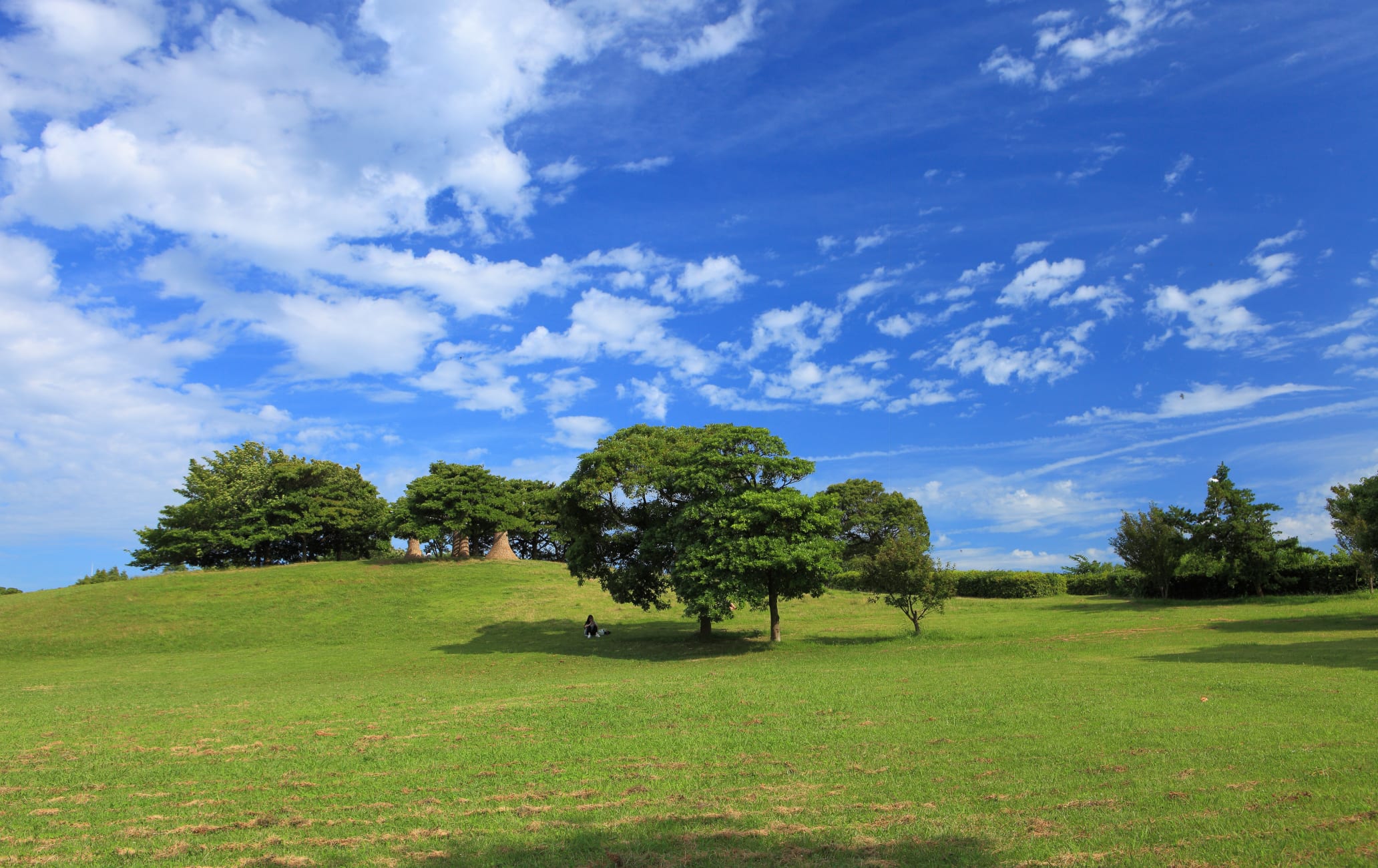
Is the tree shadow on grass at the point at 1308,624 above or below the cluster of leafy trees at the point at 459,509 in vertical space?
below

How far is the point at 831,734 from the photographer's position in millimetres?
13828

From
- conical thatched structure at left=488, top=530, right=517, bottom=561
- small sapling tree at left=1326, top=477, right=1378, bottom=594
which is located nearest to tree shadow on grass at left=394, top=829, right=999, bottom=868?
small sapling tree at left=1326, top=477, right=1378, bottom=594

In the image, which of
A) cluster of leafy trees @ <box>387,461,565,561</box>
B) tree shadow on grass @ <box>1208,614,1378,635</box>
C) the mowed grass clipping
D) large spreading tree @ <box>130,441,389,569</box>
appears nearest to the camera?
the mowed grass clipping

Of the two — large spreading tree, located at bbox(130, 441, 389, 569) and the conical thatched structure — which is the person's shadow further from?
large spreading tree, located at bbox(130, 441, 389, 569)

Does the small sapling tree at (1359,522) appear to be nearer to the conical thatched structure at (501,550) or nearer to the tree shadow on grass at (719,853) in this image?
the tree shadow on grass at (719,853)

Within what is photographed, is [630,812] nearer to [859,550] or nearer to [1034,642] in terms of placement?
[1034,642]

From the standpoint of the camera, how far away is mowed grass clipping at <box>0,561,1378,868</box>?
8.20 meters

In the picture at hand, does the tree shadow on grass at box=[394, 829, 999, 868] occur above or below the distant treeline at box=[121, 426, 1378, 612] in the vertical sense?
below

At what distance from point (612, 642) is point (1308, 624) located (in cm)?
2999

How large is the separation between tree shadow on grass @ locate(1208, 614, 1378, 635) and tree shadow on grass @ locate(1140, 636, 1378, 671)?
3883 millimetres

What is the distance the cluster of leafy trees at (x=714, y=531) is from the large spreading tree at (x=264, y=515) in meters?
45.6

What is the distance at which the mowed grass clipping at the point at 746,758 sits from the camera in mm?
8203

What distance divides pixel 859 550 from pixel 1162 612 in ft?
116

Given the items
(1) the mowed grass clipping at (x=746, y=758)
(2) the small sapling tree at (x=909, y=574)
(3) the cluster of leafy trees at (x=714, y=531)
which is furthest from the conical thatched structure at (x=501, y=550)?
(2) the small sapling tree at (x=909, y=574)
